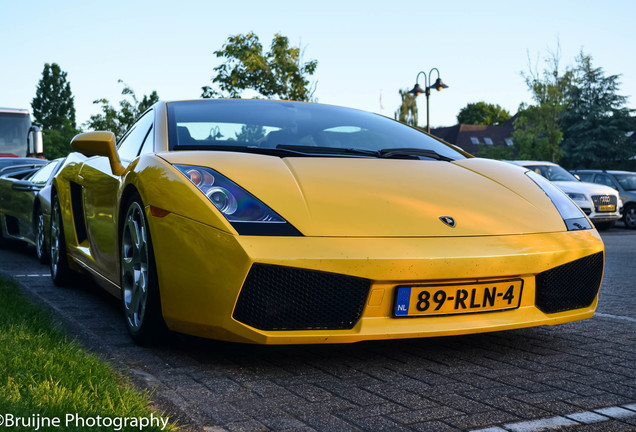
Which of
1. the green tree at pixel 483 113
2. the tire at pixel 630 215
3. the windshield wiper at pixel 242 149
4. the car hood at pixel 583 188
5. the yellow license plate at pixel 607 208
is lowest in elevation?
the tire at pixel 630 215

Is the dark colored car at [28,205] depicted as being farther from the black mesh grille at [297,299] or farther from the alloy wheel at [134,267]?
the black mesh grille at [297,299]

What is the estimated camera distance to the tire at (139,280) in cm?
337

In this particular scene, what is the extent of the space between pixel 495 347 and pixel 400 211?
89 cm

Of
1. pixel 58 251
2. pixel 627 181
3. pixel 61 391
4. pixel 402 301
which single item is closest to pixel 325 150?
pixel 402 301

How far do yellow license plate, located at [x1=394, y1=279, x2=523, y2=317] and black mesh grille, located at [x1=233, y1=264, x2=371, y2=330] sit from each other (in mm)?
182

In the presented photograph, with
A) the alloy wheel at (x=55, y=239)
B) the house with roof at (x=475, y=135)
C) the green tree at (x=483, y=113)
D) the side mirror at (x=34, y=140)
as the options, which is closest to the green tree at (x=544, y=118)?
the side mirror at (x=34, y=140)

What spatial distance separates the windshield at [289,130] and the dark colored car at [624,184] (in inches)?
631

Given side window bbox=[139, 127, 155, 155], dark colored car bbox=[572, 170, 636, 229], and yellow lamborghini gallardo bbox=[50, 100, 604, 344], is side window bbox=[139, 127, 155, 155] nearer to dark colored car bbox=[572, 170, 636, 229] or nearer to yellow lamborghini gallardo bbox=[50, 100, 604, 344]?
yellow lamborghini gallardo bbox=[50, 100, 604, 344]

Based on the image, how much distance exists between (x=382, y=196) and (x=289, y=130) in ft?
3.27

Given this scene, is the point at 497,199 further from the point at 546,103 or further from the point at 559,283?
the point at 546,103

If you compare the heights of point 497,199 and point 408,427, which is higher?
point 497,199

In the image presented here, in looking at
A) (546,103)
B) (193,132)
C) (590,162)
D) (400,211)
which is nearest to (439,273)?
(400,211)

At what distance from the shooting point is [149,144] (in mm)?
3990

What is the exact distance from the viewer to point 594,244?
3.51 m
